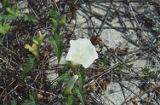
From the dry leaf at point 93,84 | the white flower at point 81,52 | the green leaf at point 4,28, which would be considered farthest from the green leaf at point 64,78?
the green leaf at point 4,28

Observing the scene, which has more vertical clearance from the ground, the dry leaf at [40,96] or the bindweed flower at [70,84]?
the bindweed flower at [70,84]

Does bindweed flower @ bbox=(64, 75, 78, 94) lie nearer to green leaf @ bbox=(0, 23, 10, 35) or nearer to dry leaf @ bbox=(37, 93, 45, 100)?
dry leaf @ bbox=(37, 93, 45, 100)

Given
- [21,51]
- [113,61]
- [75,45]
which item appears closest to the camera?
[75,45]

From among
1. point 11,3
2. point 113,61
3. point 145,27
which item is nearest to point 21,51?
point 11,3

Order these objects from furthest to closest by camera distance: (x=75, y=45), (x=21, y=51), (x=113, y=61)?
(x=113, y=61), (x=21, y=51), (x=75, y=45)

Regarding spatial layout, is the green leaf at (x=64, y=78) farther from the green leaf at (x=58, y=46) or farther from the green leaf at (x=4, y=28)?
the green leaf at (x=4, y=28)

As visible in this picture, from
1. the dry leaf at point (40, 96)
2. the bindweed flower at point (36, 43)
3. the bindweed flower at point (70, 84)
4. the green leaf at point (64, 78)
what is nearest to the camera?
the bindweed flower at point (70, 84)

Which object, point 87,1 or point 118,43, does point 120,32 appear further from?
point 87,1

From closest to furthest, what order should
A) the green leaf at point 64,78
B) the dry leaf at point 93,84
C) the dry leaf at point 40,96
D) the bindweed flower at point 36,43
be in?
the green leaf at point 64,78
the bindweed flower at point 36,43
the dry leaf at point 40,96
the dry leaf at point 93,84
